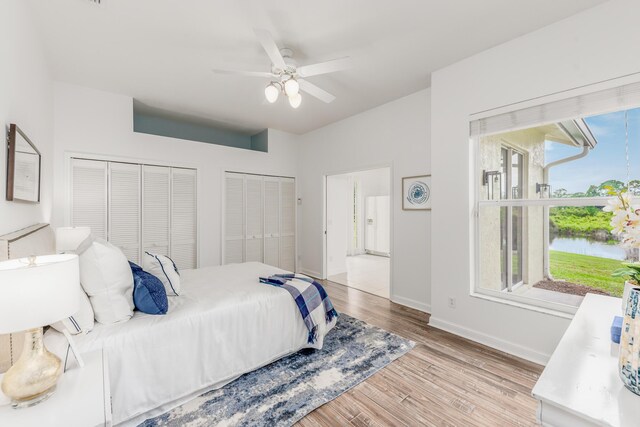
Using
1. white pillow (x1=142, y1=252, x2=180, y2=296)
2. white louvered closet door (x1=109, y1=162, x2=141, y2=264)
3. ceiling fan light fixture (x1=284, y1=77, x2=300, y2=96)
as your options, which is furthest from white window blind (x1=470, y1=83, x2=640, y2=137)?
white louvered closet door (x1=109, y1=162, x2=141, y2=264)

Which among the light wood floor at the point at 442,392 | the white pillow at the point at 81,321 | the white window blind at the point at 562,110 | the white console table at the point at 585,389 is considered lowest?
the light wood floor at the point at 442,392

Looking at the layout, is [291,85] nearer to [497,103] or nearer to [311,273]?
[497,103]

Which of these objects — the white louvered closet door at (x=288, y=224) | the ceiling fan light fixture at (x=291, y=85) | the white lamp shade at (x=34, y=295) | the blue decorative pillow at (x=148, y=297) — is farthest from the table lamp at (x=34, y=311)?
the white louvered closet door at (x=288, y=224)

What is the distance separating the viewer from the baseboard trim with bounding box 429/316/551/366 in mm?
2330

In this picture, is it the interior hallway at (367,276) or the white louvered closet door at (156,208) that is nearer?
the white louvered closet door at (156,208)

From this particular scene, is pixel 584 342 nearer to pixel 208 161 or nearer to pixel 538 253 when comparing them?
pixel 538 253

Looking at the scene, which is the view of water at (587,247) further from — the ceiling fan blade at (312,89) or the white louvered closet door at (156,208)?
the white louvered closet door at (156,208)

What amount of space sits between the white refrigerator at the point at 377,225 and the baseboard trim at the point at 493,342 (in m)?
4.59

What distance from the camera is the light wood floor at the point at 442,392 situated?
1.73 metres

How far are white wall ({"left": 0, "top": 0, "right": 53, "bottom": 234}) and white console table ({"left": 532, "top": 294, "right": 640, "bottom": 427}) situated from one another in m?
2.59

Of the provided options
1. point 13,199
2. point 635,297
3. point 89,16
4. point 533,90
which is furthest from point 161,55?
point 635,297

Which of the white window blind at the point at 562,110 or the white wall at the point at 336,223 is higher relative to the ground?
the white window blind at the point at 562,110

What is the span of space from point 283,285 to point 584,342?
6.56 feet

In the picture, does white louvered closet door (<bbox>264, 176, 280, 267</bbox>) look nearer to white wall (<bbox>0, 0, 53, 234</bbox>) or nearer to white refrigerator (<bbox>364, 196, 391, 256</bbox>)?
white wall (<bbox>0, 0, 53, 234</bbox>)
